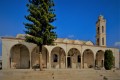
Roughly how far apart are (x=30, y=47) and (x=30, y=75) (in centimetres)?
720

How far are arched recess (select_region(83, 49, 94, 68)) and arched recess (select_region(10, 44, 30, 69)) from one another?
1034 centimetres

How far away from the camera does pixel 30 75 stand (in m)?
18.0

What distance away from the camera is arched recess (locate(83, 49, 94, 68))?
104 feet

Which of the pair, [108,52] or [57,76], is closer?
[57,76]

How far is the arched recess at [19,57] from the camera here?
25413 mm

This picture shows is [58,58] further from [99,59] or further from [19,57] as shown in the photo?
[99,59]

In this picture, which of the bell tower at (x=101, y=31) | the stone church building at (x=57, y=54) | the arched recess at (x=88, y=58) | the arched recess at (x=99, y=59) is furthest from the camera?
the bell tower at (x=101, y=31)

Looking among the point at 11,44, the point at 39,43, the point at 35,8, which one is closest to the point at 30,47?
the point at 11,44

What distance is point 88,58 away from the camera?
106 feet

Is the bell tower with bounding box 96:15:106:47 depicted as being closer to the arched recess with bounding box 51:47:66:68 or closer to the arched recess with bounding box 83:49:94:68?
the arched recess with bounding box 83:49:94:68

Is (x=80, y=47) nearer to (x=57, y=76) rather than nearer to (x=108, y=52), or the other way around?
(x=108, y=52)

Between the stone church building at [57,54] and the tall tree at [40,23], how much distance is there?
146 inches

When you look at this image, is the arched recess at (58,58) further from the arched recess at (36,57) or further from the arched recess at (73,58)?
the arched recess at (73,58)

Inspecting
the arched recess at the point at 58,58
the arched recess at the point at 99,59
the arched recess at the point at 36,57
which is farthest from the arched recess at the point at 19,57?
the arched recess at the point at 99,59
